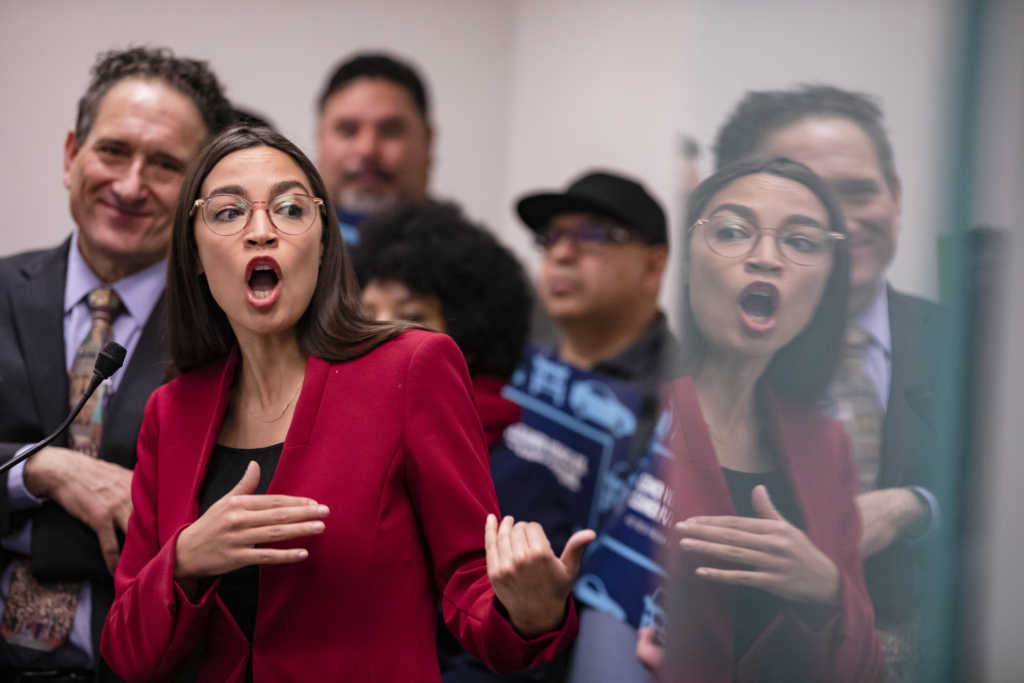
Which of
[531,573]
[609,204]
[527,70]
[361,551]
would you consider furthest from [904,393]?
[527,70]

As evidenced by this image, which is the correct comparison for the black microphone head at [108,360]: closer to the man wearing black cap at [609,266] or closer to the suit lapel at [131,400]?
the suit lapel at [131,400]

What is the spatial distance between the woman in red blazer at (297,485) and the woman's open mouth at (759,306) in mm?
446

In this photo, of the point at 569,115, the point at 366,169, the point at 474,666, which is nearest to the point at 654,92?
the point at 569,115

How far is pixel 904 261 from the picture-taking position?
5.04ft

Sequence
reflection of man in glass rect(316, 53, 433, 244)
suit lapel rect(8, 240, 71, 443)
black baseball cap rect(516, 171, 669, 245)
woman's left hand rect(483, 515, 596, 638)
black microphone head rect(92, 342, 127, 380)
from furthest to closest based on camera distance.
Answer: reflection of man in glass rect(316, 53, 433, 244) → black baseball cap rect(516, 171, 669, 245) → suit lapel rect(8, 240, 71, 443) → black microphone head rect(92, 342, 127, 380) → woman's left hand rect(483, 515, 596, 638)

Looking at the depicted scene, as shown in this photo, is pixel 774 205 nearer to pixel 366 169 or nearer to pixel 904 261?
pixel 904 261

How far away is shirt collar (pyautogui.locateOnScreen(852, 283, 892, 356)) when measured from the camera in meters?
1.55

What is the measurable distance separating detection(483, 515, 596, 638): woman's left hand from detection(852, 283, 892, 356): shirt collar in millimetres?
547

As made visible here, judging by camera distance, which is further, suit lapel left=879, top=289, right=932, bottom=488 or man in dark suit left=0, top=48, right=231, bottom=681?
man in dark suit left=0, top=48, right=231, bottom=681

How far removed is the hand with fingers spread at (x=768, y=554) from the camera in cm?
154

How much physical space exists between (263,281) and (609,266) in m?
1.72

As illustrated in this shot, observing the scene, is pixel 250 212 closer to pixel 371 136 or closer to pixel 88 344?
pixel 88 344

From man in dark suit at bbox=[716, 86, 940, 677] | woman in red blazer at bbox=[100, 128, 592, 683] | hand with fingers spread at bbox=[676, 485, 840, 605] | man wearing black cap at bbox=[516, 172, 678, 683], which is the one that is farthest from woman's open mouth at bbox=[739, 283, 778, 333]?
man wearing black cap at bbox=[516, 172, 678, 683]

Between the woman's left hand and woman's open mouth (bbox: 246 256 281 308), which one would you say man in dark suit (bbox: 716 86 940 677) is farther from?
woman's open mouth (bbox: 246 256 281 308)
